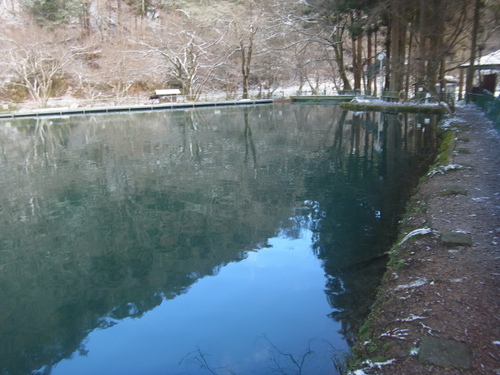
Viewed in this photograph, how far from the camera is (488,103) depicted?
13352mm

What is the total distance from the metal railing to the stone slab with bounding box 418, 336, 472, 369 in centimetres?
919

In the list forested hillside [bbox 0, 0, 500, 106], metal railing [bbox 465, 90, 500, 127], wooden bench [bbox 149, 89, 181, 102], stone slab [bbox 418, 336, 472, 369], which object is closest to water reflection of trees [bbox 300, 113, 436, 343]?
stone slab [bbox 418, 336, 472, 369]

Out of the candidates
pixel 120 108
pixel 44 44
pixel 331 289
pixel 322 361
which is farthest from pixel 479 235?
pixel 44 44

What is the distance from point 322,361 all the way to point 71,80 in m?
38.4

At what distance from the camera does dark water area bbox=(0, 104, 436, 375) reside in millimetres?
4176

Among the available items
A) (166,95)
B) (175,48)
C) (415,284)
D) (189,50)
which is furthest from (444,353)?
(175,48)

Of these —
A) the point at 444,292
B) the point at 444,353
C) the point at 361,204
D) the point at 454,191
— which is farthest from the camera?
the point at 361,204

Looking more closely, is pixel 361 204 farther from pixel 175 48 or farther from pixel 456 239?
pixel 175 48

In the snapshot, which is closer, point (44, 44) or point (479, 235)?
point (479, 235)

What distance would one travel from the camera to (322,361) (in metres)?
3.80

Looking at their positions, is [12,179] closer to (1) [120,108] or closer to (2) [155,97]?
(1) [120,108]

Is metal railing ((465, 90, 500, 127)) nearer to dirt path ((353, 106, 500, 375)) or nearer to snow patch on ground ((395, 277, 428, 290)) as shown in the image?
dirt path ((353, 106, 500, 375))

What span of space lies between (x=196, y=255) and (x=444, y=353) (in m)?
4.02

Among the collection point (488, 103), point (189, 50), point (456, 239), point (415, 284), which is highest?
point (189, 50)
